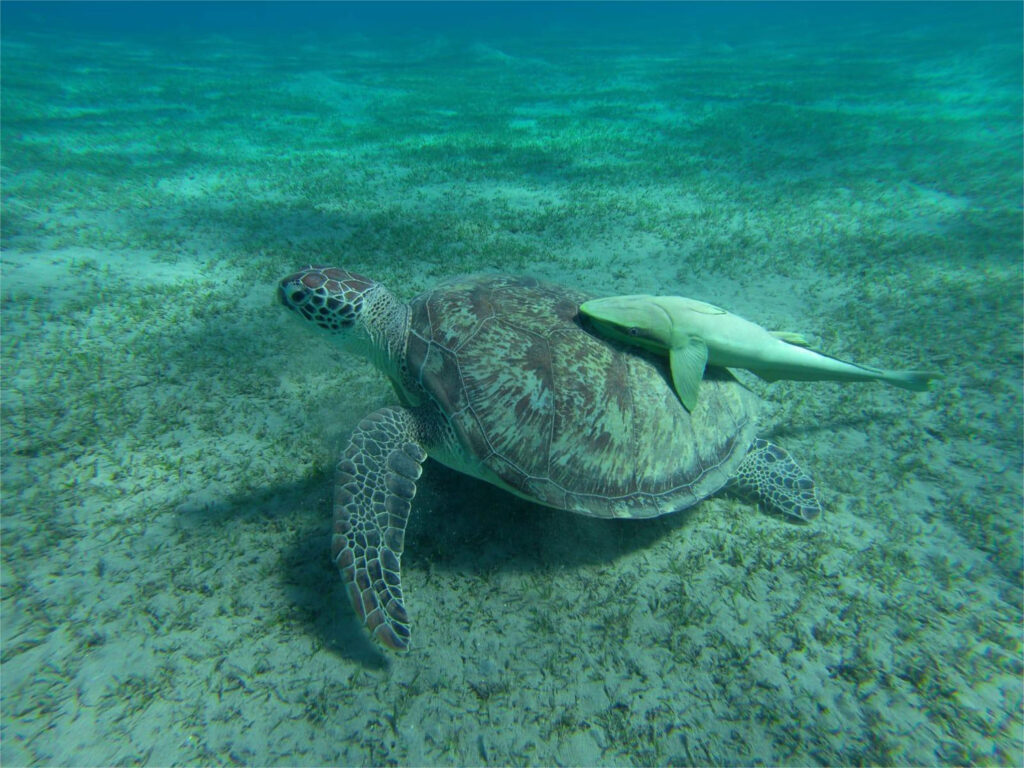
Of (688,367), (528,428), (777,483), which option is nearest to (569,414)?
(528,428)

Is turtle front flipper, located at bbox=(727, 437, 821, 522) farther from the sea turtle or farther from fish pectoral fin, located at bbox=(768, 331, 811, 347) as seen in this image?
fish pectoral fin, located at bbox=(768, 331, 811, 347)

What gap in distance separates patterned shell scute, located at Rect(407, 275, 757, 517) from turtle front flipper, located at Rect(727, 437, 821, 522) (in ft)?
0.89

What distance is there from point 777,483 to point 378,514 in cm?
258

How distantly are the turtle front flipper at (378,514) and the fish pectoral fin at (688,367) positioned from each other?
1.60 meters

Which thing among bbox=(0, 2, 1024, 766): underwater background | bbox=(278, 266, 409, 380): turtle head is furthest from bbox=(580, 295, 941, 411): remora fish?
bbox=(278, 266, 409, 380): turtle head

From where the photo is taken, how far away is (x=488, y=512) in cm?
280

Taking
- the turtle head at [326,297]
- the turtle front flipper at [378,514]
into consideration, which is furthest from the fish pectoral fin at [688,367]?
the turtle head at [326,297]

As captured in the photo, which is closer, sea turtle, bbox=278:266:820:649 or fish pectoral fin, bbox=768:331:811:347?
sea turtle, bbox=278:266:820:649

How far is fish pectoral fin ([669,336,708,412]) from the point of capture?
8.34 feet

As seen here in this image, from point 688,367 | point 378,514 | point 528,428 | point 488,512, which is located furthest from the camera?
point 488,512

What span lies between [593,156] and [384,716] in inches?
382

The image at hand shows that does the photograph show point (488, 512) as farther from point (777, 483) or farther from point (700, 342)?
point (777, 483)

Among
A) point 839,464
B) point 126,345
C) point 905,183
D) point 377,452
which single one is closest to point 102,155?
point 126,345

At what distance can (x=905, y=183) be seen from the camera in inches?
285
